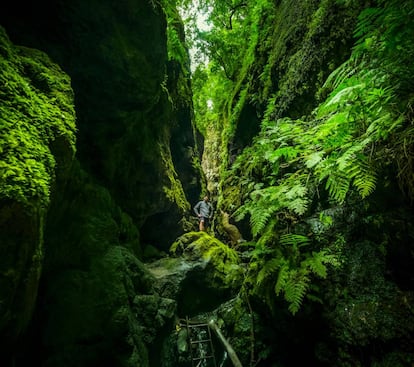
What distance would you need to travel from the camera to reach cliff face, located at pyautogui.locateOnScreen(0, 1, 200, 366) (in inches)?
98.4

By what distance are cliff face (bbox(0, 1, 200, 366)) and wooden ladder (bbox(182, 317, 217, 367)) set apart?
1030 mm

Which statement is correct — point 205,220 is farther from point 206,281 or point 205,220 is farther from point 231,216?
point 231,216

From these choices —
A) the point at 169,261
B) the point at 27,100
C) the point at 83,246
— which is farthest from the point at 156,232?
the point at 27,100

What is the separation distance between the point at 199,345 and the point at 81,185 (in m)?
4.39

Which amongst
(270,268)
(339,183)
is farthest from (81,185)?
(339,183)

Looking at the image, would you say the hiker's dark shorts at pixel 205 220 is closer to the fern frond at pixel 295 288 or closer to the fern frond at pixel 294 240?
the fern frond at pixel 294 240

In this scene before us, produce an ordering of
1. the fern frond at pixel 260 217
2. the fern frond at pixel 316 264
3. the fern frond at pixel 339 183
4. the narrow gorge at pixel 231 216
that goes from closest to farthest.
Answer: the narrow gorge at pixel 231 216
the fern frond at pixel 339 183
the fern frond at pixel 316 264
the fern frond at pixel 260 217

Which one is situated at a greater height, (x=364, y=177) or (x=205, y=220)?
(x=205, y=220)

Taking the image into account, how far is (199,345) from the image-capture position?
5.89 m

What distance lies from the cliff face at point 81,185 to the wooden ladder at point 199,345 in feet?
3.38

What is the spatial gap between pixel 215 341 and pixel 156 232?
468 centimetres

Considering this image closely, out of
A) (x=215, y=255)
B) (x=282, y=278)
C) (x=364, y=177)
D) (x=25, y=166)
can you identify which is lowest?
(x=282, y=278)

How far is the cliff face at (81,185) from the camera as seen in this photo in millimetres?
2500

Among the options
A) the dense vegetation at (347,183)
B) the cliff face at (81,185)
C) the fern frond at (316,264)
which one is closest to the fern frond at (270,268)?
the dense vegetation at (347,183)
